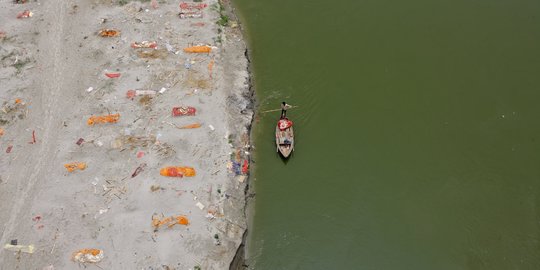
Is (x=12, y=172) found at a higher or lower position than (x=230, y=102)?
lower

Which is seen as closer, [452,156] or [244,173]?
[244,173]

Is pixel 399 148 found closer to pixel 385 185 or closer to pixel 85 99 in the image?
pixel 385 185

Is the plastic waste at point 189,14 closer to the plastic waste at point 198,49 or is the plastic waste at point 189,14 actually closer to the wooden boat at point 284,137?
the plastic waste at point 198,49

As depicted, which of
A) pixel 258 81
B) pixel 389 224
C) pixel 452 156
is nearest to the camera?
pixel 389 224

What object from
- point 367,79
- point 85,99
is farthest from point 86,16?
point 367,79

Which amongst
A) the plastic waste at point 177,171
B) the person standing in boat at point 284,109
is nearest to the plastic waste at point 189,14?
the person standing in boat at point 284,109

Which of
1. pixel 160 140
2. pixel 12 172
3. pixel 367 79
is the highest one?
pixel 367 79

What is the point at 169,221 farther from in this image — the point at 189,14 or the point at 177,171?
the point at 189,14

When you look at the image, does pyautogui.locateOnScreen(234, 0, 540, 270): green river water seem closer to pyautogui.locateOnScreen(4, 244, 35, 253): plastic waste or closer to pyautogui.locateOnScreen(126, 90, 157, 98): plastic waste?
pyautogui.locateOnScreen(126, 90, 157, 98): plastic waste
